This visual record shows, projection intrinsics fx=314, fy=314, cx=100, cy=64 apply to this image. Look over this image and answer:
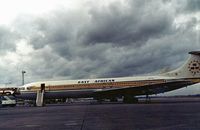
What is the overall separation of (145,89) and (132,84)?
2.18 meters

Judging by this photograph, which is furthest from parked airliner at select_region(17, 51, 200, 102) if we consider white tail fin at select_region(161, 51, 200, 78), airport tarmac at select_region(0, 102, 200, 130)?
airport tarmac at select_region(0, 102, 200, 130)

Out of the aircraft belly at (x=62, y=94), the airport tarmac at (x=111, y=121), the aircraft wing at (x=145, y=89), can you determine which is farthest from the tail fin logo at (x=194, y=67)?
the airport tarmac at (x=111, y=121)

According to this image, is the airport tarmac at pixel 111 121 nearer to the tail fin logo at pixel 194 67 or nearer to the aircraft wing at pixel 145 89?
the aircraft wing at pixel 145 89

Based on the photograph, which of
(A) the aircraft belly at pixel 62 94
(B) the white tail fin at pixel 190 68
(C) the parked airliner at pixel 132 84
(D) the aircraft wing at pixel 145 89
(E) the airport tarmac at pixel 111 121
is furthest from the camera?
(A) the aircraft belly at pixel 62 94

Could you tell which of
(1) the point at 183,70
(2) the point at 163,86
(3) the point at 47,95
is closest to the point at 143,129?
(2) the point at 163,86

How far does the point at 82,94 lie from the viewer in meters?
48.0

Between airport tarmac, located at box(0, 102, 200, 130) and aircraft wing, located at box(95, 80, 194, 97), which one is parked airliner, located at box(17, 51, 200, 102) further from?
airport tarmac, located at box(0, 102, 200, 130)

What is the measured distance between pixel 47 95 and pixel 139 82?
49.0 feet

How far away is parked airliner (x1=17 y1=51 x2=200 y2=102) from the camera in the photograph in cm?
4506

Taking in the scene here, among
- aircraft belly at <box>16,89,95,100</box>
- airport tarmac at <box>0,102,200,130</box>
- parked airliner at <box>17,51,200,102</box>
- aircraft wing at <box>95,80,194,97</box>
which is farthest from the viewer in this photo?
aircraft belly at <box>16,89,95,100</box>

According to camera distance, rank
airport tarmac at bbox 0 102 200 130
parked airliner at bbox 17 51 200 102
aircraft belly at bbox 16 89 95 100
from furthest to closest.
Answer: aircraft belly at bbox 16 89 95 100
parked airliner at bbox 17 51 200 102
airport tarmac at bbox 0 102 200 130

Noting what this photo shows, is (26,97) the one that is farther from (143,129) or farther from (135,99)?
(143,129)

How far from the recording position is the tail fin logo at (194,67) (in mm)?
46062

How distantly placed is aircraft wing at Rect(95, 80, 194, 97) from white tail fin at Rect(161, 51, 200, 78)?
5.38ft
